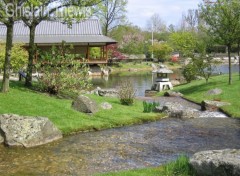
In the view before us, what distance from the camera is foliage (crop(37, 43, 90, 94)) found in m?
18.1

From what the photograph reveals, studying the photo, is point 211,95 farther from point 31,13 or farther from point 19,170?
point 19,170

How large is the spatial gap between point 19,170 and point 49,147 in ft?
7.79

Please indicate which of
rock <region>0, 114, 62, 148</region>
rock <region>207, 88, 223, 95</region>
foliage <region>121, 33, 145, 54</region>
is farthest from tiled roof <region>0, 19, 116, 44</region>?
rock <region>0, 114, 62, 148</region>

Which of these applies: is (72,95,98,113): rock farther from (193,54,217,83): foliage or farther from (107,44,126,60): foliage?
(107,44,126,60): foliage

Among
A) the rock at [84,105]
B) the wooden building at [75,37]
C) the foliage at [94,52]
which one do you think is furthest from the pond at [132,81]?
the rock at [84,105]

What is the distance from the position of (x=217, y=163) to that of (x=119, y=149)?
4.89 m

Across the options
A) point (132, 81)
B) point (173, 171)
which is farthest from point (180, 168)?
point (132, 81)

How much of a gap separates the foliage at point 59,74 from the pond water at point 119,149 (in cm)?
481

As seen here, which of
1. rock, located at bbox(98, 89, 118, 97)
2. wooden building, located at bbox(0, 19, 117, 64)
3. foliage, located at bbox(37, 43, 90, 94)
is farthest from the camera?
wooden building, located at bbox(0, 19, 117, 64)

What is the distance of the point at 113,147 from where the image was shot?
39.1 ft

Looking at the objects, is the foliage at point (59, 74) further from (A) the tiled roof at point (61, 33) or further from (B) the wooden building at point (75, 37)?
(A) the tiled roof at point (61, 33)

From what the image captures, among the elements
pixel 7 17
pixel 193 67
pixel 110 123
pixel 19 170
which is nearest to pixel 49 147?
pixel 19 170

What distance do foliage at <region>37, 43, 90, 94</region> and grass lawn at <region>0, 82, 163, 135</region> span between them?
0.72m

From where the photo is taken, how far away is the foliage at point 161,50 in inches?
2884
